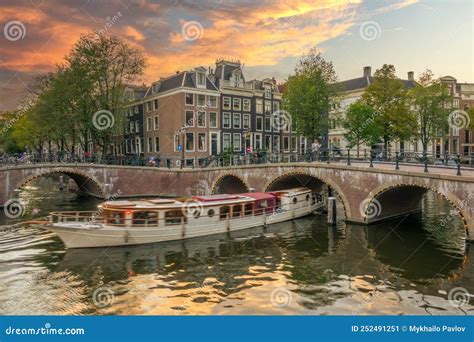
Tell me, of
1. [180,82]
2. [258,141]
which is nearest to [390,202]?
[180,82]

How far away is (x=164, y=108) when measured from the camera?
176ft

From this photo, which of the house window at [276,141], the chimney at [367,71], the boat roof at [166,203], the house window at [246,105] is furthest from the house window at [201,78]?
the chimney at [367,71]

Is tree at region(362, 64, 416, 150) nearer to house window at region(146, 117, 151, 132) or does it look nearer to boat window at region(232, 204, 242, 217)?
boat window at region(232, 204, 242, 217)

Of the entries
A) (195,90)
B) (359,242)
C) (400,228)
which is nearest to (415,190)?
(400,228)

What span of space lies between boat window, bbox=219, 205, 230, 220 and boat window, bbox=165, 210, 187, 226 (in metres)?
2.83

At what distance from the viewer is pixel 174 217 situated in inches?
939

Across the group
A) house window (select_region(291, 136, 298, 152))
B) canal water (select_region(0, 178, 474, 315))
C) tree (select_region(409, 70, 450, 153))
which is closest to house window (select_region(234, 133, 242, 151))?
house window (select_region(291, 136, 298, 152))

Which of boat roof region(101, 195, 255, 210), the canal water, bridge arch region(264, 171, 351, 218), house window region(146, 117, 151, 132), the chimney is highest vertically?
the chimney

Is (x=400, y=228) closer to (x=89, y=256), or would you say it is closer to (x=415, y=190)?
(x=415, y=190)

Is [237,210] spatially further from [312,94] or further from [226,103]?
[226,103]

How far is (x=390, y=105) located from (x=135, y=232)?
33.6 meters

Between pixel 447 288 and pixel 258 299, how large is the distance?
7743mm

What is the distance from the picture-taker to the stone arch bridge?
21.5 meters

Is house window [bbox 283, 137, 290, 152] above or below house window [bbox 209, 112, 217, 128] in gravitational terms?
below
